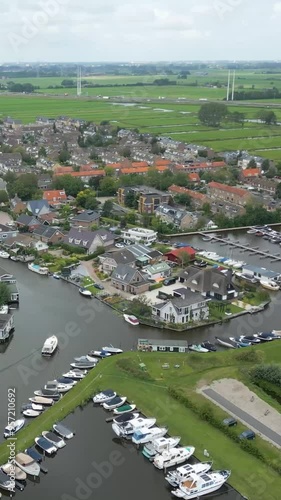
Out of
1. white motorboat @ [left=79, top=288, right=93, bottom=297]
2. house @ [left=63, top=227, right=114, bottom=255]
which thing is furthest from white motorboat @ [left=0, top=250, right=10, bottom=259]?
white motorboat @ [left=79, top=288, right=93, bottom=297]

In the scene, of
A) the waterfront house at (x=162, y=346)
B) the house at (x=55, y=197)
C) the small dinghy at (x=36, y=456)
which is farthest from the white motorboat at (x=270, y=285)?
the house at (x=55, y=197)

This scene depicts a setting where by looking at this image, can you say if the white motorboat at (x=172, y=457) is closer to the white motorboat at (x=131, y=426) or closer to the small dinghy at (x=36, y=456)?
A: the white motorboat at (x=131, y=426)

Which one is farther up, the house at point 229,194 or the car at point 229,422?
the house at point 229,194

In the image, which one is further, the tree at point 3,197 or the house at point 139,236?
the tree at point 3,197

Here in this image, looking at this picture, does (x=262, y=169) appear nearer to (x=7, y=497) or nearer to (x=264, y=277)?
(x=264, y=277)

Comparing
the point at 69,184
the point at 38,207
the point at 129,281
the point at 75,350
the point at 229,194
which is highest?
the point at 69,184

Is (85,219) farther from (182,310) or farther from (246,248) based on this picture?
(182,310)

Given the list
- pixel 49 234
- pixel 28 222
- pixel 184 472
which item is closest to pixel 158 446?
pixel 184 472
